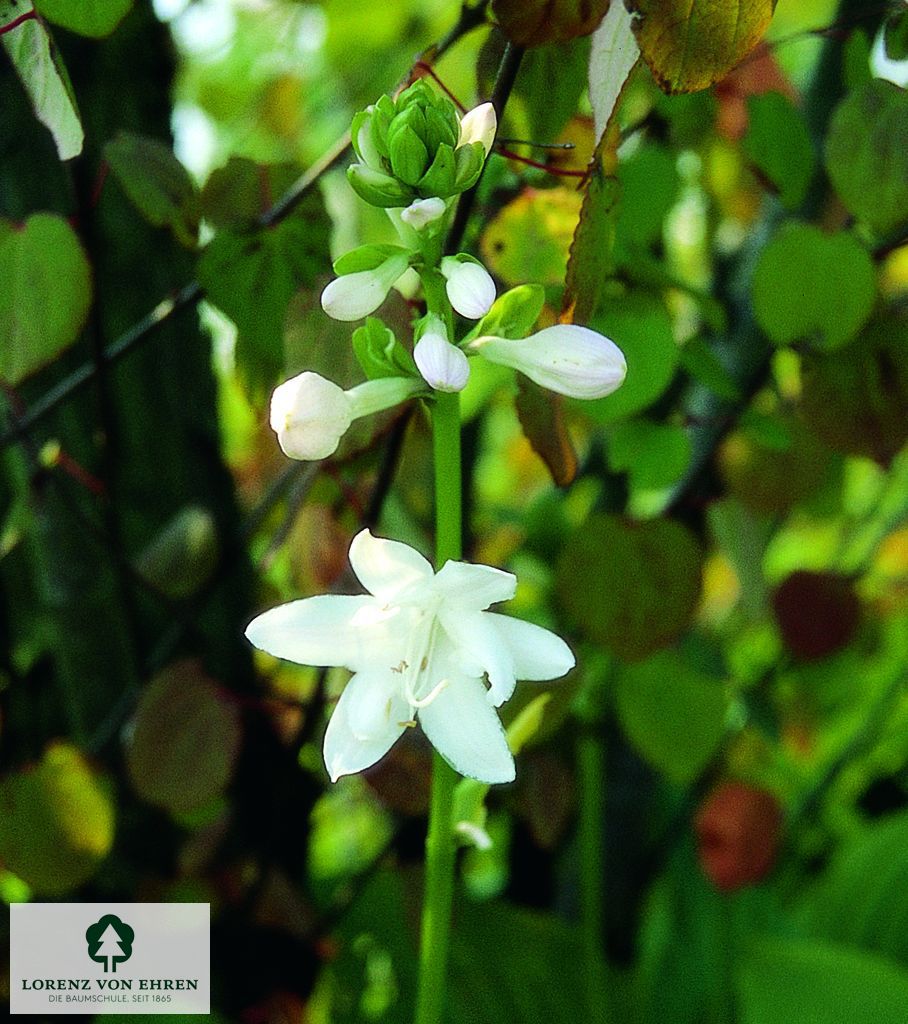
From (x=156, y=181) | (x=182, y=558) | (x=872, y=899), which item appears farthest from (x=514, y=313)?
(x=872, y=899)

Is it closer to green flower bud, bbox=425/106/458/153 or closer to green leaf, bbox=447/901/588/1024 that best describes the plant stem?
green leaf, bbox=447/901/588/1024

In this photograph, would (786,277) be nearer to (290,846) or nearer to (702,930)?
(290,846)

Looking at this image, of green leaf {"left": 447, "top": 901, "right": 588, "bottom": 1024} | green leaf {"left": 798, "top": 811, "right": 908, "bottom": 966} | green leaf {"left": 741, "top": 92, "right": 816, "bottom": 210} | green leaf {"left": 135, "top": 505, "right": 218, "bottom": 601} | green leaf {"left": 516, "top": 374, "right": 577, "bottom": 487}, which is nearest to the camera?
green leaf {"left": 516, "top": 374, "right": 577, "bottom": 487}

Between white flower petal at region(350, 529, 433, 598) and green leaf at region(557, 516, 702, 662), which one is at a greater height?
green leaf at region(557, 516, 702, 662)

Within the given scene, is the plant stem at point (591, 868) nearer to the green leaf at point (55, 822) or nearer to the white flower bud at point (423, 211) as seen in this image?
the green leaf at point (55, 822)

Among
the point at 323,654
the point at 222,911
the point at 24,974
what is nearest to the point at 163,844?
the point at 222,911

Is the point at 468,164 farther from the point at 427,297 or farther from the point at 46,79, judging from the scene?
the point at 46,79

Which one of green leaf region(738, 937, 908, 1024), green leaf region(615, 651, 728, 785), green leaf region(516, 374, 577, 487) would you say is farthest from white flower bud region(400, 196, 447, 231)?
green leaf region(738, 937, 908, 1024)
